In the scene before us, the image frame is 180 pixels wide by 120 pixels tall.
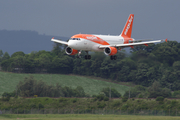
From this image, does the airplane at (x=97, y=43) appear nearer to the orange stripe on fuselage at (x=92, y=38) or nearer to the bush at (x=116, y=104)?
A: the orange stripe on fuselage at (x=92, y=38)

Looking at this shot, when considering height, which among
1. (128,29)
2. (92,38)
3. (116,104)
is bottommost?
(116,104)

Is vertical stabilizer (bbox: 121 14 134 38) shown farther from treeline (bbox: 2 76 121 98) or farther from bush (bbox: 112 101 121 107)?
treeline (bbox: 2 76 121 98)

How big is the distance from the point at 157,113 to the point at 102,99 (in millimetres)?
31131

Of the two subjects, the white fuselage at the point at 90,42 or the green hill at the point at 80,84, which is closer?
the white fuselage at the point at 90,42

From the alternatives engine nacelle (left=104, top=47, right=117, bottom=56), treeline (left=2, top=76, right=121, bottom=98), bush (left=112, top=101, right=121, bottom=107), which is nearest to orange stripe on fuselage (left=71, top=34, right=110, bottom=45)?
engine nacelle (left=104, top=47, right=117, bottom=56)

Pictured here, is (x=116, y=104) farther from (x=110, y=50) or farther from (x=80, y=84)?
(x=80, y=84)

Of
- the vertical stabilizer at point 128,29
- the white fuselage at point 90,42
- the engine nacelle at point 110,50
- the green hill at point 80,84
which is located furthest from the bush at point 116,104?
the green hill at point 80,84

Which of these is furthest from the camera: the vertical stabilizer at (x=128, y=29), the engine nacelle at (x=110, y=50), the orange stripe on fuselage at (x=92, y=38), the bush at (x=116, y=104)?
the bush at (x=116, y=104)

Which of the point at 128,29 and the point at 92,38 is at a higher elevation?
→ the point at 128,29

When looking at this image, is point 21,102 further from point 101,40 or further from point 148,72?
point 148,72

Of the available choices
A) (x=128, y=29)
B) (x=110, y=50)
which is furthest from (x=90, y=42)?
(x=128, y=29)

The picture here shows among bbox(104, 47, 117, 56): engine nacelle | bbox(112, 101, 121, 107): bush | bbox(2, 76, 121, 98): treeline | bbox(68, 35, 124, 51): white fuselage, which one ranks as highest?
bbox(68, 35, 124, 51): white fuselage

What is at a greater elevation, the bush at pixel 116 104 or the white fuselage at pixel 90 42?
the white fuselage at pixel 90 42

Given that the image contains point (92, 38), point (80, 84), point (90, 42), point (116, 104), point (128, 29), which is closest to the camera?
point (90, 42)
